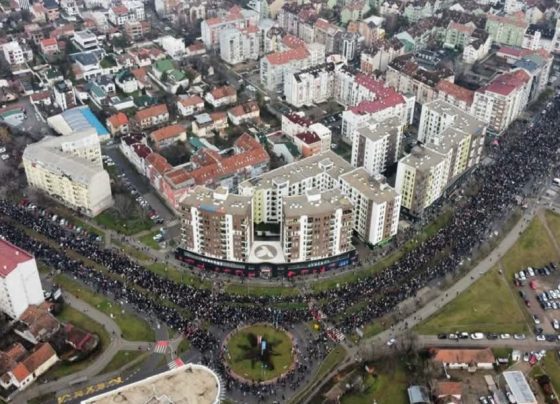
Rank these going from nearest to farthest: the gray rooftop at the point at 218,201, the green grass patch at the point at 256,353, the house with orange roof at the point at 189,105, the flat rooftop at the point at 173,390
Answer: the flat rooftop at the point at 173,390, the green grass patch at the point at 256,353, the gray rooftop at the point at 218,201, the house with orange roof at the point at 189,105

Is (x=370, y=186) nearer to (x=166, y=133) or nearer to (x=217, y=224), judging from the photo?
(x=217, y=224)

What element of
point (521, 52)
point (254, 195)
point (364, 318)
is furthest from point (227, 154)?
point (521, 52)

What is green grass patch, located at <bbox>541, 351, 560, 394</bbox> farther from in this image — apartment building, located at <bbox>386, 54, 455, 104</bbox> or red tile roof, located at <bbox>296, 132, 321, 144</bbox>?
apartment building, located at <bbox>386, 54, 455, 104</bbox>

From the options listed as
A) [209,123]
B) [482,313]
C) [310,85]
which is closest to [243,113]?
[209,123]

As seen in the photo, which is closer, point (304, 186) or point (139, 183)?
point (304, 186)

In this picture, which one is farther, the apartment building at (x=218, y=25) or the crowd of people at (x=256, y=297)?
the apartment building at (x=218, y=25)

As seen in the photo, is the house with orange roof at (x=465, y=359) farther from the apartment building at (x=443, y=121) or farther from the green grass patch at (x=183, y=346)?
the apartment building at (x=443, y=121)

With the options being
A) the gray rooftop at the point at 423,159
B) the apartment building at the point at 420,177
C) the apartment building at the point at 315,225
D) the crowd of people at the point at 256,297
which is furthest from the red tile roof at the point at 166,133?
the gray rooftop at the point at 423,159

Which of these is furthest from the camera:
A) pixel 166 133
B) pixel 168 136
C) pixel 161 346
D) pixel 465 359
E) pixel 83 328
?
pixel 166 133
